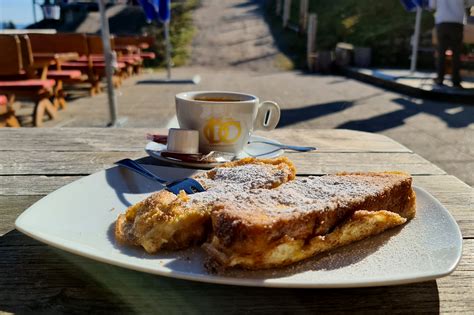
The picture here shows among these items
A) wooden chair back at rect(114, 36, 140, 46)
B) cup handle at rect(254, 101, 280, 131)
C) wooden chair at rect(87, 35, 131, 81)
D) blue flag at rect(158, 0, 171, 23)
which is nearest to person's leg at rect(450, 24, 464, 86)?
blue flag at rect(158, 0, 171, 23)

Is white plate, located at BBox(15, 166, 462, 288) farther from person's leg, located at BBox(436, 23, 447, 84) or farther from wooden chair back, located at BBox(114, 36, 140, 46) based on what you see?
wooden chair back, located at BBox(114, 36, 140, 46)

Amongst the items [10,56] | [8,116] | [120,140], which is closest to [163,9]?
[10,56]

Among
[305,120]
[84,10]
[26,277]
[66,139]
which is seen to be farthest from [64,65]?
[84,10]

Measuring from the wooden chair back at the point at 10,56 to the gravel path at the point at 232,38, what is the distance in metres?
9.73

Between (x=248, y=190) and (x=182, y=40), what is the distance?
18835 mm

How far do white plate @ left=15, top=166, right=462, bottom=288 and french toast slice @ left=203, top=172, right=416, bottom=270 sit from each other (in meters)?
0.02

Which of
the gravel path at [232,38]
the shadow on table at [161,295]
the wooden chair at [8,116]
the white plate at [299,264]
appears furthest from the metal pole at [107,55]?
the gravel path at [232,38]

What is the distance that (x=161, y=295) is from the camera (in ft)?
2.14

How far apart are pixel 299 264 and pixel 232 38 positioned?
1923cm

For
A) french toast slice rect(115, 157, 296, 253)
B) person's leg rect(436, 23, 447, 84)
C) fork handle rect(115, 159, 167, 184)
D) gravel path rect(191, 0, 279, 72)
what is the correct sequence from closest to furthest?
1. french toast slice rect(115, 157, 296, 253)
2. fork handle rect(115, 159, 167, 184)
3. person's leg rect(436, 23, 447, 84)
4. gravel path rect(191, 0, 279, 72)

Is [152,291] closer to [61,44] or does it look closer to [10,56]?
[10,56]

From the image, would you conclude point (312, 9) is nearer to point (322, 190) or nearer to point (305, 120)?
point (305, 120)

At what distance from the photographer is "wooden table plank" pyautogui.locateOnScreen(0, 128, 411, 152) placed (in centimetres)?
162

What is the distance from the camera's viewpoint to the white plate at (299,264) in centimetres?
61
